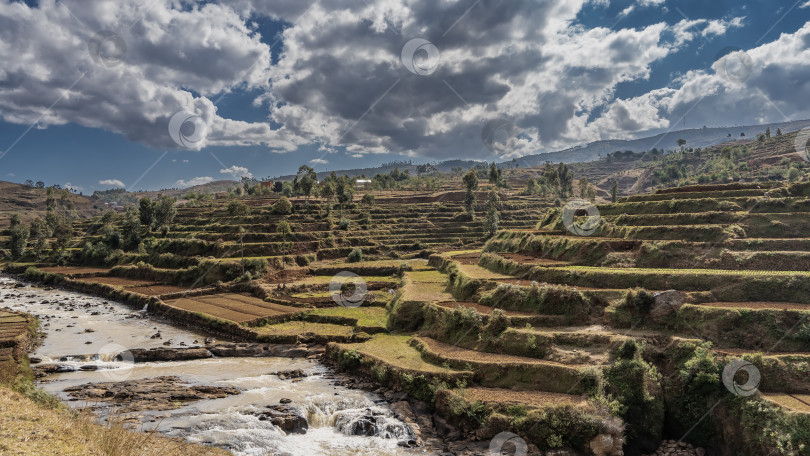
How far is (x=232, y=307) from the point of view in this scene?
60.9 meters

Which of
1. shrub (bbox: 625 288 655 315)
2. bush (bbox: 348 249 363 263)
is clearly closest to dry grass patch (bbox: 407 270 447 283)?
bush (bbox: 348 249 363 263)

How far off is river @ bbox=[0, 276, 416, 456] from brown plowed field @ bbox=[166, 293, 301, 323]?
452 cm

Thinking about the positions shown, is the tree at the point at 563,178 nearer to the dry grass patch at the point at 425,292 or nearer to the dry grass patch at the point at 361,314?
the dry grass patch at the point at 425,292

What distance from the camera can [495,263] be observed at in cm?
5384

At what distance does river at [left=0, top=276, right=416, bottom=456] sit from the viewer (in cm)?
2647

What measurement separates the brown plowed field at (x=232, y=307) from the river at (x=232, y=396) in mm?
4518

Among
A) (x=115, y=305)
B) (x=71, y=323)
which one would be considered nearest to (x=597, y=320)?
(x=71, y=323)

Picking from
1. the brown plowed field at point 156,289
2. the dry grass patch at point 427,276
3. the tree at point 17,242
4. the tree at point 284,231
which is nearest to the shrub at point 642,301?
the dry grass patch at point 427,276

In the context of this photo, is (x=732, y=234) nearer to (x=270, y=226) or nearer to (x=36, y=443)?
(x=36, y=443)

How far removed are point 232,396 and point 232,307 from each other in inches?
1177

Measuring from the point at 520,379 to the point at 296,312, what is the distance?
35.1 metres

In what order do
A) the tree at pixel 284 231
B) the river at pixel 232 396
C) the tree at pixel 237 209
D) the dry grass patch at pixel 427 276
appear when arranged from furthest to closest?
the tree at pixel 237 209
the tree at pixel 284 231
the dry grass patch at pixel 427 276
the river at pixel 232 396

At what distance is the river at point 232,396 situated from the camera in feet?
86.8

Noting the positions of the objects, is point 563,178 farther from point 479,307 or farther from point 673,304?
point 673,304
